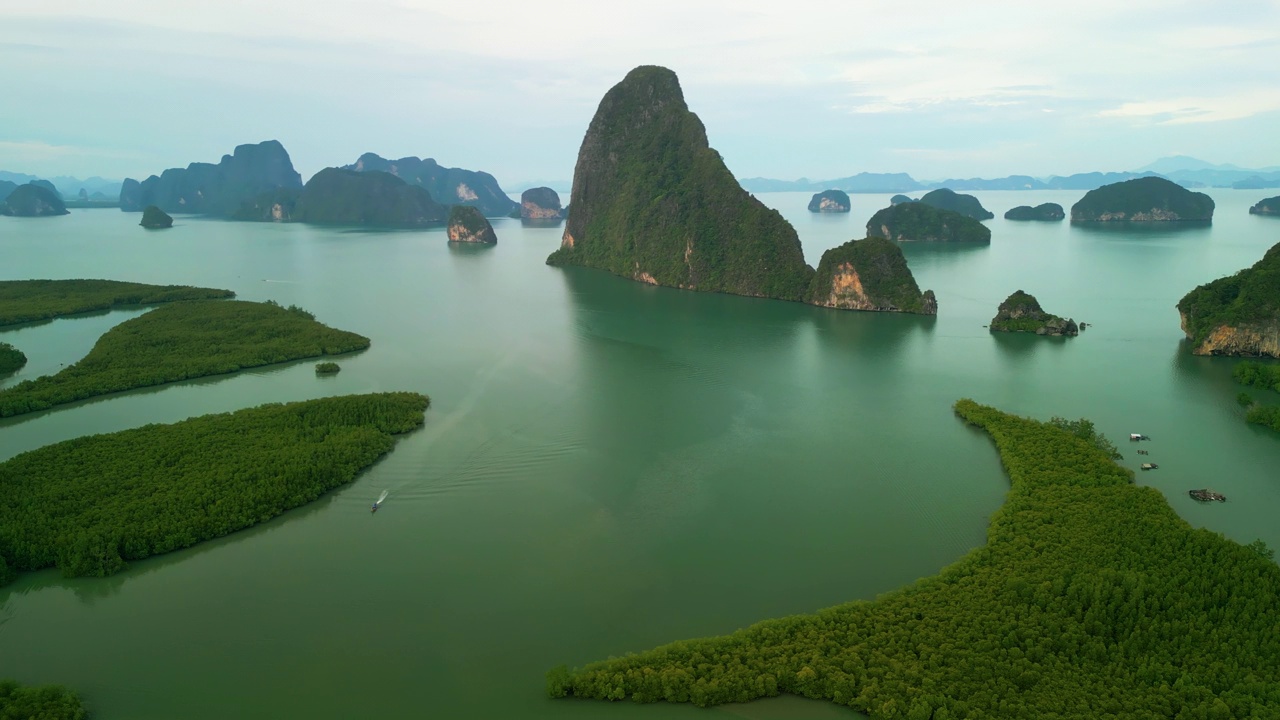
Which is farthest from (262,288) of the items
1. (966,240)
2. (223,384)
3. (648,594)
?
(966,240)

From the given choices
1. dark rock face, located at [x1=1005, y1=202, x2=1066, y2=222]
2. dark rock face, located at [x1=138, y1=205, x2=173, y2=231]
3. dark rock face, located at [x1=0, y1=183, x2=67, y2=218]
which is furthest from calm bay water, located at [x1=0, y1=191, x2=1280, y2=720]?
dark rock face, located at [x1=0, y1=183, x2=67, y2=218]

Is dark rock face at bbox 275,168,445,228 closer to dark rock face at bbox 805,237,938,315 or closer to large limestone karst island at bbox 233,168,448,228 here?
large limestone karst island at bbox 233,168,448,228

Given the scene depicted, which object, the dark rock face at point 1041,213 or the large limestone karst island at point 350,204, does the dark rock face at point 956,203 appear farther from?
the large limestone karst island at point 350,204

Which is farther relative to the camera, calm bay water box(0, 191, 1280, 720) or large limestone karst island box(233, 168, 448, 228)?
large limestone karst island box(233, 168, 448, 228)

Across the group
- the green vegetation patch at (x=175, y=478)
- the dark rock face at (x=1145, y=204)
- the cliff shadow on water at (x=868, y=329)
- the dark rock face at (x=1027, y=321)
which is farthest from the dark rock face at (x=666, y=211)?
the dark rock face at (x=1145, y=204)

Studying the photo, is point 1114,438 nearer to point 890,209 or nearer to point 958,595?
point 958,595

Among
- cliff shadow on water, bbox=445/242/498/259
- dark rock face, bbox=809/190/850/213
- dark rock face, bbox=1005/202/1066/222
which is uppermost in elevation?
dark rock face, bbox=809/190/850/213

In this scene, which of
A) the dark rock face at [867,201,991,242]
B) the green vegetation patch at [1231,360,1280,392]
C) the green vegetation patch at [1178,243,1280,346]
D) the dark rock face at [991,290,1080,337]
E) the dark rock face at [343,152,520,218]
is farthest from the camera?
the dark rock face at [343,152,520,218]
